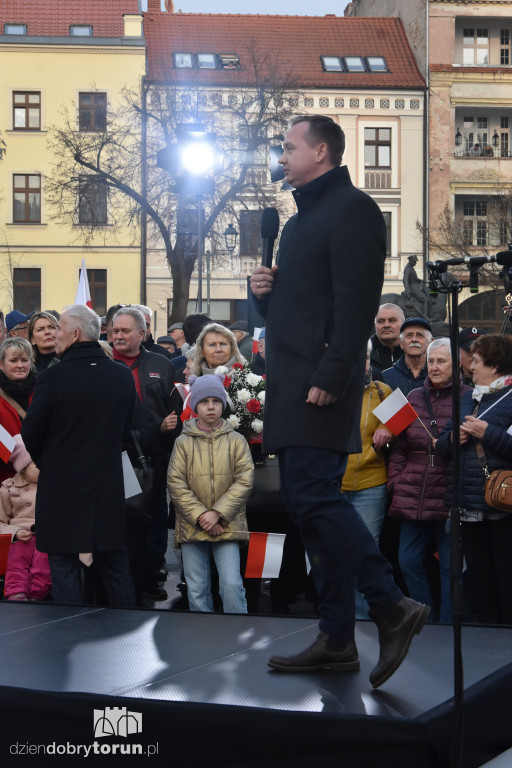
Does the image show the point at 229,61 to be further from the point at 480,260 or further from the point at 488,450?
the point at 480,260

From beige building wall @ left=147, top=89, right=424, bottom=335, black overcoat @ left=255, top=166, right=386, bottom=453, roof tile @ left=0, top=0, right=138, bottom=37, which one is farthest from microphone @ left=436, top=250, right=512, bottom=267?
roof tile @ left=0, top=0, right=138, bottom=37

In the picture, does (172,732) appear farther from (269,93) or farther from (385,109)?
(385,109)

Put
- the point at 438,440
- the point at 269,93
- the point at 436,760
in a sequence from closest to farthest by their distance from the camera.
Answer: the point at 436,760, the point at 438,440, the point at 269,93

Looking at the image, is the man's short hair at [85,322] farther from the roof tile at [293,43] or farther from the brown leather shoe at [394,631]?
the roof tile at [293,43]

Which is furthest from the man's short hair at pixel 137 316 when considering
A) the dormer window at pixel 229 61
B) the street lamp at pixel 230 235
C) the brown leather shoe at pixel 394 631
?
the dormer window at pixel 229 61

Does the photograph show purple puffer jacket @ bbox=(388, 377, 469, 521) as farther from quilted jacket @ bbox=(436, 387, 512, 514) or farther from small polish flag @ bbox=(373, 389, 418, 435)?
quilted jacket @ bbox=(436, 387, 512, 514)

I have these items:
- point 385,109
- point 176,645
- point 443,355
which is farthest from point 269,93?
point 176,645

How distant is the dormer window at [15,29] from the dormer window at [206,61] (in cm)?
685

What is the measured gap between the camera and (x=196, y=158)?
15.1m

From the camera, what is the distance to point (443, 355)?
6.52 metres

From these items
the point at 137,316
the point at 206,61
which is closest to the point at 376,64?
the point at 206,61

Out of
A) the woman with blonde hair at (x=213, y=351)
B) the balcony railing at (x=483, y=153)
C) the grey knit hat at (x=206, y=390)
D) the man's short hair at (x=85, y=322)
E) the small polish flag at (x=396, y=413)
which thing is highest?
the balcony railing at (x=483, y=153)

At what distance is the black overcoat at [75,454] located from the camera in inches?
219

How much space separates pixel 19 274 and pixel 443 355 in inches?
1400
